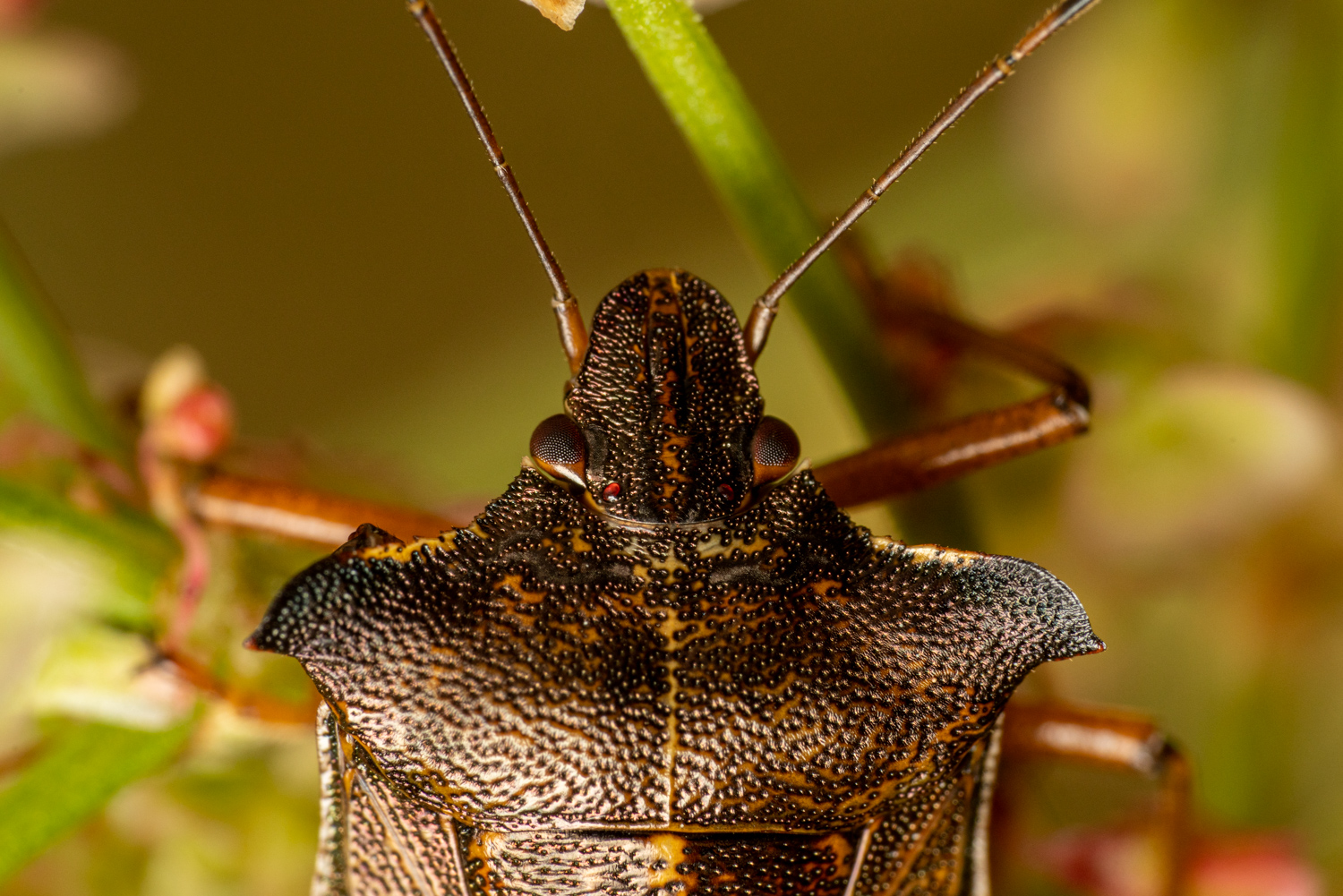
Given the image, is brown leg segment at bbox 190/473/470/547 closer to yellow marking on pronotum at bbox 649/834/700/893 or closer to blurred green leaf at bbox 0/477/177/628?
blurred green leaf at bbox 0/477/177/628

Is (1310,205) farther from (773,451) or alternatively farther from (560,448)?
(560,448)

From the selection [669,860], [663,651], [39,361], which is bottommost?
[669,860]

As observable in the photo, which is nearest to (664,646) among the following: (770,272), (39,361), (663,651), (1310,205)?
(663,651)

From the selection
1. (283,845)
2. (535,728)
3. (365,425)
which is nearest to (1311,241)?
(535,728)

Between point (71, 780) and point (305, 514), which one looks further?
point (305, 514)

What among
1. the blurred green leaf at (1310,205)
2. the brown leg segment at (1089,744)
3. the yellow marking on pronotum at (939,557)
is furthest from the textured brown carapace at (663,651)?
the blurred green leaf at (1310,205)

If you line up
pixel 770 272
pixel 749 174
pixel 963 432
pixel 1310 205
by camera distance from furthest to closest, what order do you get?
pixel 1310 205, pixel 963 432, pixel 770 272, pixel 749 174

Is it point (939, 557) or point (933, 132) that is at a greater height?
point (933, 132)

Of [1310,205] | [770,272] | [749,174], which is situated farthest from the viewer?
[1310,205]
